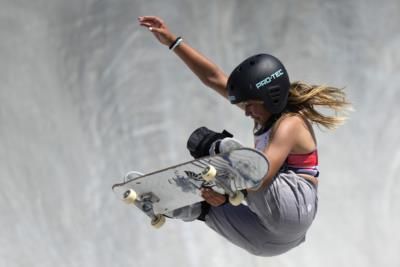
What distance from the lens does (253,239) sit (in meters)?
3.63

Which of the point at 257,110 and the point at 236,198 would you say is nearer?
the point at 236,198

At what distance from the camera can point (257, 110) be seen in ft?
11.6

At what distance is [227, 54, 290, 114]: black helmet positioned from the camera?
11.4 ft

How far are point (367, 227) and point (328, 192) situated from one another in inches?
14.4

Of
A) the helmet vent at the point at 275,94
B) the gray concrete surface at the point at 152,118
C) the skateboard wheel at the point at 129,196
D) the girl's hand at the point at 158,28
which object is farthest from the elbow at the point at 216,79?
the gray concrete surface at the point at 152,118

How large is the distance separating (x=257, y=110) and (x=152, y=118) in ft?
7.25

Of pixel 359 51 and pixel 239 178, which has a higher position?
pixel 359 51

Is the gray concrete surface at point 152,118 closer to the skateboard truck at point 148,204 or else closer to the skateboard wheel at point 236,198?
the skateboard truck at point 148,204

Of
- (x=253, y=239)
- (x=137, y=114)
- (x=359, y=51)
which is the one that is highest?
(x=359, y=51)

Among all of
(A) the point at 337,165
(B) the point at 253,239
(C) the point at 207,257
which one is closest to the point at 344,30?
(A) the point at 337,165

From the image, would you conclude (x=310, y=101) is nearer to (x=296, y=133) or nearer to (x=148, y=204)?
(x=296, y=133)

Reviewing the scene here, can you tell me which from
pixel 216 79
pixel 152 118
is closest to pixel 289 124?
pixel 216 79

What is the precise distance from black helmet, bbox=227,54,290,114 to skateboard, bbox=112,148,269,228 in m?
0.29

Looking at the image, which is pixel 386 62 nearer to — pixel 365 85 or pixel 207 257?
pixel 365 85
